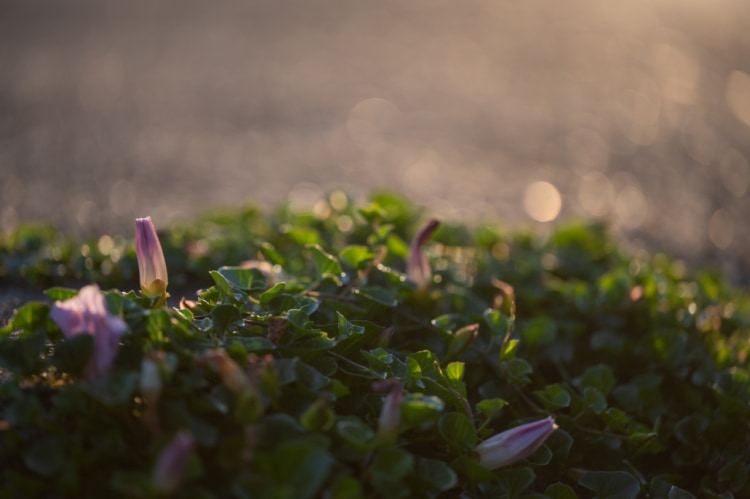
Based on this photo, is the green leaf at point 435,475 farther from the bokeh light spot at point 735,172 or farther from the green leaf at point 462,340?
the bokeh light spot at point 735,172

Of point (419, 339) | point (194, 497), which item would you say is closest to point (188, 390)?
point (194, 497)

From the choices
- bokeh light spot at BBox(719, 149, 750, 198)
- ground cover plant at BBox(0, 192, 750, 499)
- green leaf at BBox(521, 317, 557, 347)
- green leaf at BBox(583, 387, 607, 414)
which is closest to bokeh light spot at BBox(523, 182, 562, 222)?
bokeh light spot at BBox(719, 149, 750, 198)

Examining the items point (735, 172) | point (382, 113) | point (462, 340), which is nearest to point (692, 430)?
point (462, 340)

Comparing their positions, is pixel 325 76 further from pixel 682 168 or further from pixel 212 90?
pixel 682 168

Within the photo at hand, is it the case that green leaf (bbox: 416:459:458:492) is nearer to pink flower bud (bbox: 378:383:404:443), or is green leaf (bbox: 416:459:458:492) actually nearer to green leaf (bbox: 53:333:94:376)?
pink flower bud (bbox: 378:383:404:443)

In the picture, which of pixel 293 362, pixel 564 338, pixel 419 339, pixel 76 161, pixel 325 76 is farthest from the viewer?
pixel 325 76

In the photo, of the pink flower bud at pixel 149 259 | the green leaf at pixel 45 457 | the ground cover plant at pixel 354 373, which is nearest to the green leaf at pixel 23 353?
the ground cover plant at pixel 354 373
